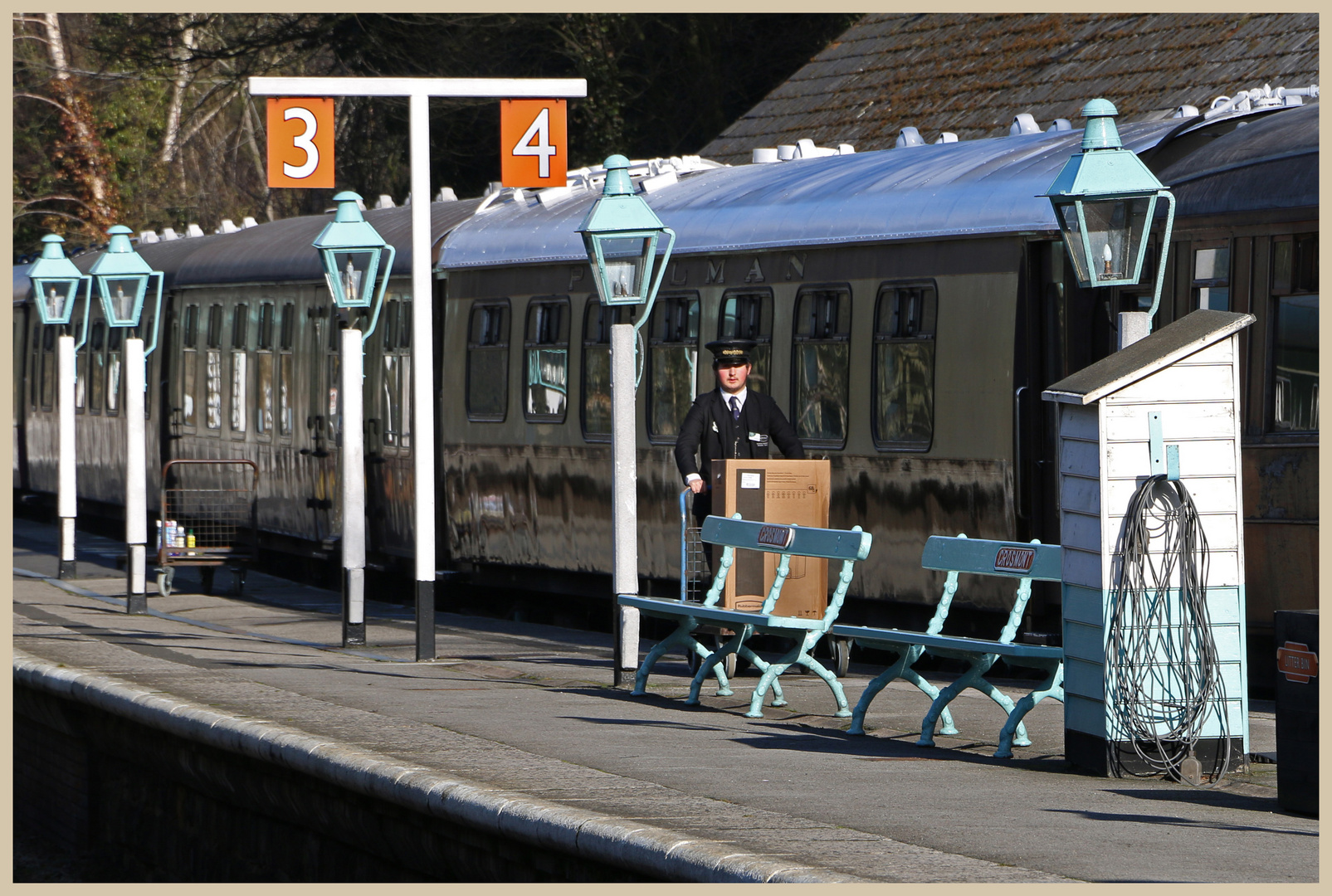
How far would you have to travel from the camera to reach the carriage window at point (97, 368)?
27078mm

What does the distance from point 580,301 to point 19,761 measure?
16.1 ft

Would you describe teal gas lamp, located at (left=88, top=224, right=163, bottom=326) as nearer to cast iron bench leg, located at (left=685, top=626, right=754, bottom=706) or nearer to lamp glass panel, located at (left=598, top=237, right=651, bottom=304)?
lamp glass panel, located at (left=598, top=237, right=651, bottom=304)

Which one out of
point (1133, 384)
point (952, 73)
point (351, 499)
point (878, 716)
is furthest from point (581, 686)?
point (952, 73)

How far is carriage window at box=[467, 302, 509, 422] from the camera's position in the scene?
16625 millimetres

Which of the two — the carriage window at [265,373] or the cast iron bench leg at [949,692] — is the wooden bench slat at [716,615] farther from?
the carriage window at [265,373]

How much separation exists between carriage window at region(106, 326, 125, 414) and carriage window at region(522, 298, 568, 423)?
11.5 meters

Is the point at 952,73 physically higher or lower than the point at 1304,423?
higher

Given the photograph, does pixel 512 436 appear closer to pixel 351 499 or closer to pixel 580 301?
pixel 580 301

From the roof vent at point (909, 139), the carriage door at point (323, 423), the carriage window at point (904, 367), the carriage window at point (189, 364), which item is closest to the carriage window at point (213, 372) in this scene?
the carriage window at point (189, 364)

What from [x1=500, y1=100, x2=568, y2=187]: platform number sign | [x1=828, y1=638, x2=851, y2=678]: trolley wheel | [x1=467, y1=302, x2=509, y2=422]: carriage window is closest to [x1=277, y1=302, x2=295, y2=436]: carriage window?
[x1=467, y1=302, x2=509, y2=422]: carriage window

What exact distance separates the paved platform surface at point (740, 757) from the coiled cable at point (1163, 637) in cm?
19

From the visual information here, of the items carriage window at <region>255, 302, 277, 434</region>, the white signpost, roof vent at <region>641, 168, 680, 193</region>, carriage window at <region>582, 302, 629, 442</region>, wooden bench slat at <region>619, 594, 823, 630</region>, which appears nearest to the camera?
wooden bench slat at <region>619, 594, 823, 630</region>

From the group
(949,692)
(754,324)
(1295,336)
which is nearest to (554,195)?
(754,324)

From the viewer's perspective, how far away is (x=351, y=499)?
46.2ft
